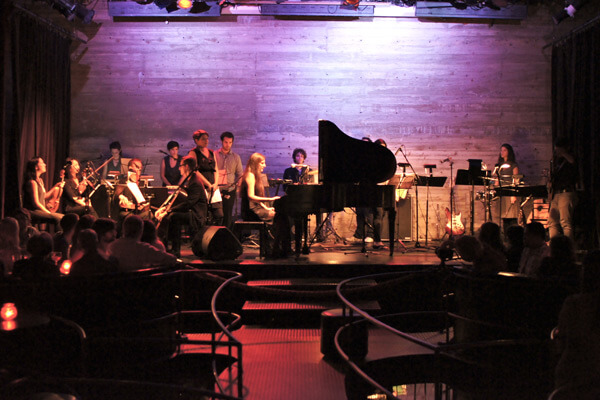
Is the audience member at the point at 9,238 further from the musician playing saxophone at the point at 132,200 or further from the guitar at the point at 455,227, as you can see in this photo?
the guitar at the point at 455,227

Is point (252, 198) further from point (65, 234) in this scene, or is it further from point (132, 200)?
point (65, 234)

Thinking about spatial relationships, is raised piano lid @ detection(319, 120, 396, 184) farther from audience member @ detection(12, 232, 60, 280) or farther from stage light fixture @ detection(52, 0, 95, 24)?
Answer: stage light fixture @ detection(52, 0, 95, 24)

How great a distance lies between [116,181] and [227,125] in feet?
7.84

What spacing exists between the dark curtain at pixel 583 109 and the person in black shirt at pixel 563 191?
2.19ft

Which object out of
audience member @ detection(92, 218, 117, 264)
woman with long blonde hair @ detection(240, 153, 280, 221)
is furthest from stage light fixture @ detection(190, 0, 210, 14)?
audience member @ detection(92, 218, 117, 264)

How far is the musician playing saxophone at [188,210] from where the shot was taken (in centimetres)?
768

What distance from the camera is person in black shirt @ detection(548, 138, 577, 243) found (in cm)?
818

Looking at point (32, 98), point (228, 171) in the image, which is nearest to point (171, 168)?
point (228, 171)

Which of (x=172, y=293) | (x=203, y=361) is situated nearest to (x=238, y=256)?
(x=203, y=361)

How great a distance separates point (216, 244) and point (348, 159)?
195 cm

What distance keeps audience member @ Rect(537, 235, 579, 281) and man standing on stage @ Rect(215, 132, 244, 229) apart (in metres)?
6.50

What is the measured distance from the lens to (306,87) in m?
11.1

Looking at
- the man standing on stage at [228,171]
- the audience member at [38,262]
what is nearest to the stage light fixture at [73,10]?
the man standing on stage at [228,171]

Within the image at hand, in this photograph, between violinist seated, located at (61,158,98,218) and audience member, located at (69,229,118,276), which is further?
violinist seated, located at (61,158,98,218)
